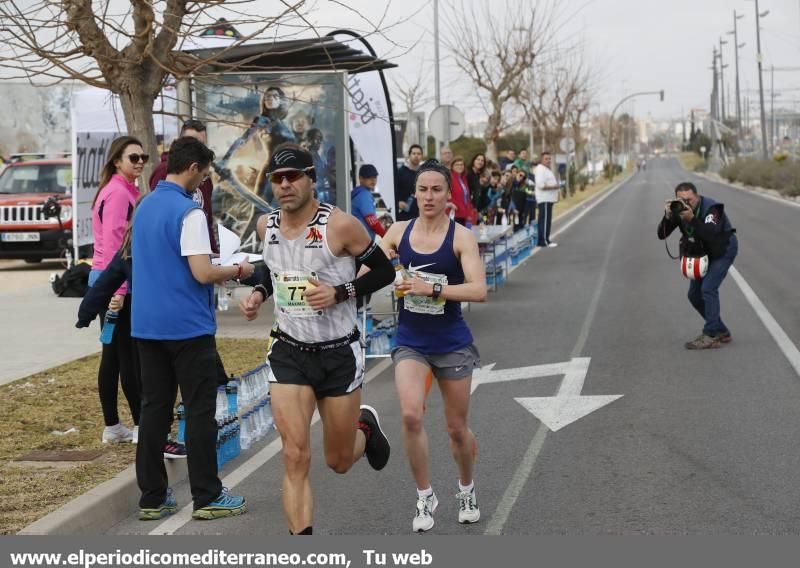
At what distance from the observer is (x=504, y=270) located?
822 inches

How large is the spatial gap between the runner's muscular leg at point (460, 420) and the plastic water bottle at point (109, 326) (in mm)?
2435

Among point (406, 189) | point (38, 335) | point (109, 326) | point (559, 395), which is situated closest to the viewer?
point (109, 326)

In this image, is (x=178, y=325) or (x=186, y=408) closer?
(x=178, y=325)

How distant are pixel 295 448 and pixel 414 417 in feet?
2.89

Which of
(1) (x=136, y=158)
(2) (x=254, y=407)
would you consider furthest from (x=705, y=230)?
(1) (x=136, y=158)

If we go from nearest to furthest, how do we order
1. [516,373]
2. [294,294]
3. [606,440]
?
1. [294,294]
2. [606,440]
3. [516,373]

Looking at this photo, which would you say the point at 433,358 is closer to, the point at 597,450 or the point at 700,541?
the point at 700,541

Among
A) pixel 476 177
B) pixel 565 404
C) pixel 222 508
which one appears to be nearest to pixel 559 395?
pixel 565 404

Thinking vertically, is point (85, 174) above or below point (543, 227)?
above

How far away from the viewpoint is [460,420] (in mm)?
6629

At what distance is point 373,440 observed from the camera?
6812mm

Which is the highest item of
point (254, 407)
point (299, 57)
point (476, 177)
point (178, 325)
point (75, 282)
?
point (299, 57)

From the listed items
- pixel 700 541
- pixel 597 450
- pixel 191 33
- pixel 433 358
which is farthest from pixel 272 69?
pixel 700 541

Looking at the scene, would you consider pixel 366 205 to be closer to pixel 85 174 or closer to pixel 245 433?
pixel 245 433
